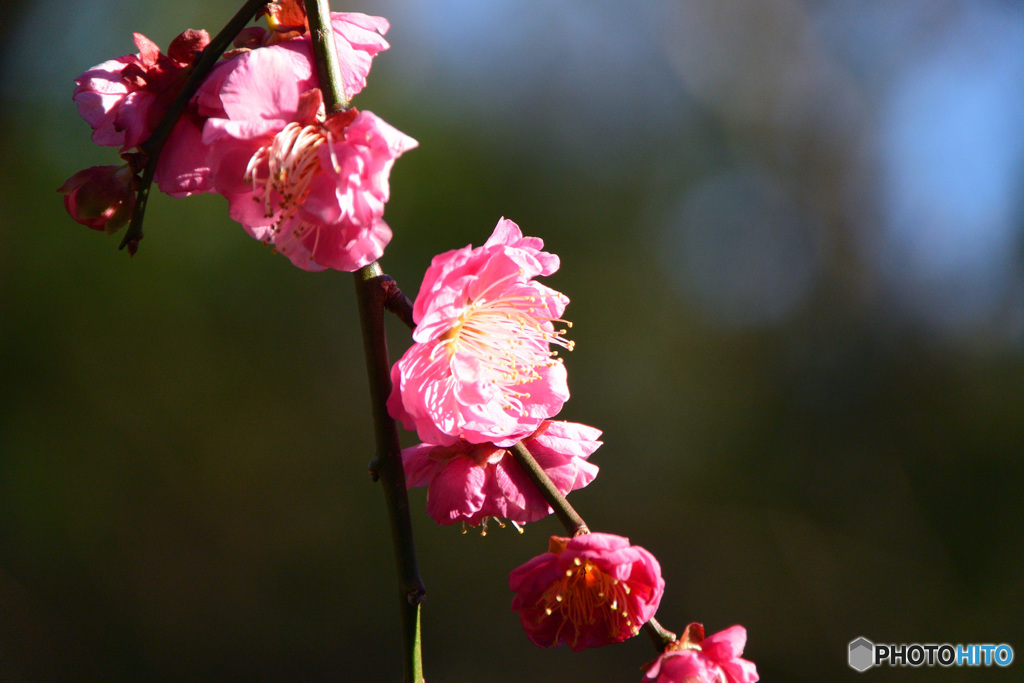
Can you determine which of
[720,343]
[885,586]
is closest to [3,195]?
[720,343]

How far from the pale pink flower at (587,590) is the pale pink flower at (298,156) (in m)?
0.19

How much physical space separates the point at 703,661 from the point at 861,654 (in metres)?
2.87

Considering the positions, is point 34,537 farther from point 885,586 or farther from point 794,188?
point 794,188

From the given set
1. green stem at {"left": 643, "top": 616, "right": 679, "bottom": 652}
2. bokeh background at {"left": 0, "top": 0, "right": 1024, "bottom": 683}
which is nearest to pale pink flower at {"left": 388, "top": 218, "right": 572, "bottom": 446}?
green stem at {"left": 643, "top": 616, "right": 679, "bottom": 652}

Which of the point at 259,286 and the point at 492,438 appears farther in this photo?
the point at 259,286

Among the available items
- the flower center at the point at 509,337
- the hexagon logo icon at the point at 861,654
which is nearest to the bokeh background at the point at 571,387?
the hexagon logo icon at the point at 861,654

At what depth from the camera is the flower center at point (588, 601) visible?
15.5 inches

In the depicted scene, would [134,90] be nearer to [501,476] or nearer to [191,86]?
[191,86]

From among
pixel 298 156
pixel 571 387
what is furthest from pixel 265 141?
pixel 571 387

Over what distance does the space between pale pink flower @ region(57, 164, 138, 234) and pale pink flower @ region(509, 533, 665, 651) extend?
296 millimetres

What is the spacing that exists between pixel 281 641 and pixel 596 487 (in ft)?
4.66

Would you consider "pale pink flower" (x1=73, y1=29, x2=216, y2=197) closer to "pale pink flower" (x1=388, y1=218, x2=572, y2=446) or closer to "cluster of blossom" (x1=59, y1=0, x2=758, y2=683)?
"cluster of blossom" (x1=59, y1=0, x2=758, y2=683)

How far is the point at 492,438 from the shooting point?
0.38 m

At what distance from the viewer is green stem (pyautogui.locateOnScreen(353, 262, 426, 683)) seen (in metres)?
0.35
